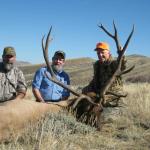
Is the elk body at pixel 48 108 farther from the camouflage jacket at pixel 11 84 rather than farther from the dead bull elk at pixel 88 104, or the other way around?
the camouflage jacket at pixel 11 84

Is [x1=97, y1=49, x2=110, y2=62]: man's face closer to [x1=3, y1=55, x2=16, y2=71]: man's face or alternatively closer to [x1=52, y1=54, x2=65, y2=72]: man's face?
[x1=52, y1=54, x2=65, y2=72]: man's face

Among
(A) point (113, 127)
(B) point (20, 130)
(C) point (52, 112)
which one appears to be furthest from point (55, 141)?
(A) point (113, 127)

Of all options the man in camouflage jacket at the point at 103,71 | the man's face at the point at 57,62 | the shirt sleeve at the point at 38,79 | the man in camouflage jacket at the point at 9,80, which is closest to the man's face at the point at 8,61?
the man in camouflage jacket at the point at 9,80

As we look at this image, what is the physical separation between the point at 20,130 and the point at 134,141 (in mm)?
1826

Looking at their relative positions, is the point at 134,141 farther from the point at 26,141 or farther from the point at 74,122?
the point at 26,141

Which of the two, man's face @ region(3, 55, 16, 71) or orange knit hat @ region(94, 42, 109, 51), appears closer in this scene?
man's face @ region(3, 55, 16, 71)

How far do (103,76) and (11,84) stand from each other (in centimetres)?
190

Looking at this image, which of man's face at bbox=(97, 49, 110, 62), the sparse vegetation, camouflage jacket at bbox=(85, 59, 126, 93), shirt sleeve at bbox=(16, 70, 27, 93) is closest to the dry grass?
the sparse vegetation

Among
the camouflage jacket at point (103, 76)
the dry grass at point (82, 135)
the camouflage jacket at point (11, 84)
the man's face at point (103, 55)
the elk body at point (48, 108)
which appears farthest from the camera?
the man's face at point (103, 55)

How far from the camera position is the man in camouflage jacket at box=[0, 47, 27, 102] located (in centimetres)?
848

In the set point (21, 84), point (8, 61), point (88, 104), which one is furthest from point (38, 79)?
point (88, 104)

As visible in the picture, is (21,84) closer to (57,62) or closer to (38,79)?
(38,79)

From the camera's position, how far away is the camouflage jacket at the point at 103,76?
9.00m

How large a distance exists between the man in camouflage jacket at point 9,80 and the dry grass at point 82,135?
55.3 inches
